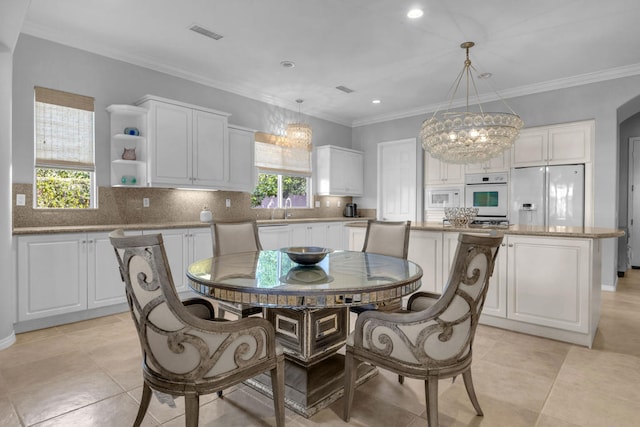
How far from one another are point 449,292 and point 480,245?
237mm

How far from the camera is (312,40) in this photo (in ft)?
12.0

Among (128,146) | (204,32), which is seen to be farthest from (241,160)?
(204,32)

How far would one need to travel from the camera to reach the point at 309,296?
5.17 ft

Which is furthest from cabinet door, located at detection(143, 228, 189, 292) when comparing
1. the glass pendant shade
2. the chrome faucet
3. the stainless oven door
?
the stainless oven door

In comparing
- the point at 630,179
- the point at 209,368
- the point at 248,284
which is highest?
the point at 630,179

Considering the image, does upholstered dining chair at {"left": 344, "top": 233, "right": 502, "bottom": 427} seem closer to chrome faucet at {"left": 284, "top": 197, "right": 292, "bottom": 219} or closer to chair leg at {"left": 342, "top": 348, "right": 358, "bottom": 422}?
chair leg at {"left": 342, "top": 348, "right": 358, "bottom": 422}

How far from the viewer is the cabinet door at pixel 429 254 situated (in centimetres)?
352

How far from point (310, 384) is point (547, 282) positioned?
2218 millimetres

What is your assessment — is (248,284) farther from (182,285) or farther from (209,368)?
(182,285)

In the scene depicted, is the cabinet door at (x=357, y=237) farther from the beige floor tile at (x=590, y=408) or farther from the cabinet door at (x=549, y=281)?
the beige floor tile at (x=590, y=408)

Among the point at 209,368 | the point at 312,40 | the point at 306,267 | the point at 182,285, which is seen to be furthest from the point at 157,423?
the point at 312,40

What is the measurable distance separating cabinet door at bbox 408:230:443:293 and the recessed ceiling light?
6.62ft

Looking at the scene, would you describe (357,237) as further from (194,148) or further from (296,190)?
(296,190)

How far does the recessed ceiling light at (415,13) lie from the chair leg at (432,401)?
2948mm
